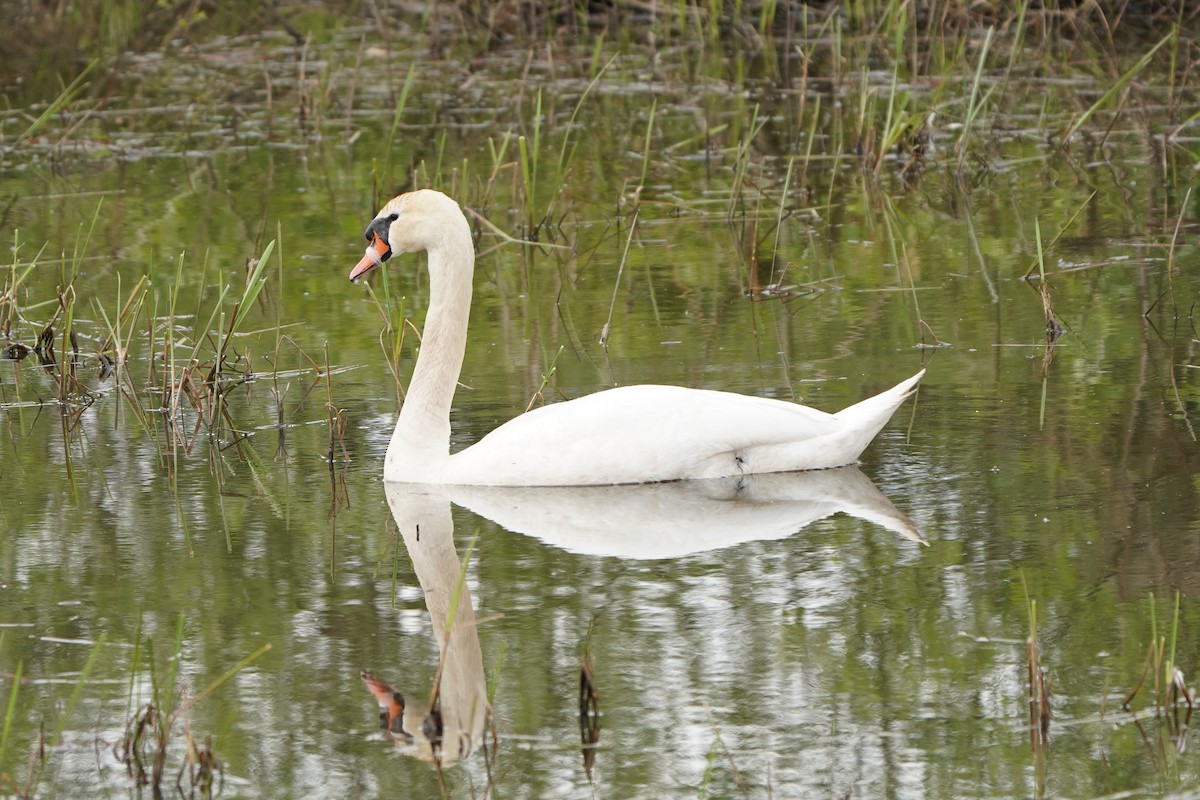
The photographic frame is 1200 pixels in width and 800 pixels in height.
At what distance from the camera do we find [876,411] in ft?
22.6

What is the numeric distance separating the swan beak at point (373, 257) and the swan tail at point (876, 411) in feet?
5.80

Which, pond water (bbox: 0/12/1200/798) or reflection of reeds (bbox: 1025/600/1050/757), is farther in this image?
pond water (bbox: 0/12/1200/798)

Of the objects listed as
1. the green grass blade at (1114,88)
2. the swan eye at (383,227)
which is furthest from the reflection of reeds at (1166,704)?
the green grass blade at (1114,88)

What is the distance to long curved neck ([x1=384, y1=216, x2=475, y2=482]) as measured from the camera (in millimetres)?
7184

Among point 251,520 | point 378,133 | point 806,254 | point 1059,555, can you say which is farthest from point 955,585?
point 378,133

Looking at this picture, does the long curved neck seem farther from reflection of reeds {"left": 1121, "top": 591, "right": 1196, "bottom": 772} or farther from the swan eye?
reflection of reeds {"left": 1121, "top": 591, "right": 1196, "bottom": 772}

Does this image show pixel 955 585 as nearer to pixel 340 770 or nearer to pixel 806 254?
pixel 340 770

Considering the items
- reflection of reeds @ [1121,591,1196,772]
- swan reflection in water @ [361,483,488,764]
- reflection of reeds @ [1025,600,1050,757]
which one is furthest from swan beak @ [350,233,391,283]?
reflection of reeds @ [1121,591,1196,772]

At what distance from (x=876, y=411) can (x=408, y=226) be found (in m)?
1.82

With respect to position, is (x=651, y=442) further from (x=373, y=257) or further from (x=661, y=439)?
(x=373, y=257)

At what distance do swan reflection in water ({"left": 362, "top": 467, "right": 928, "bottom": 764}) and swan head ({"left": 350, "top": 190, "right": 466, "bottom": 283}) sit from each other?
86 cm

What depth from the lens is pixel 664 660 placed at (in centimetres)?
514

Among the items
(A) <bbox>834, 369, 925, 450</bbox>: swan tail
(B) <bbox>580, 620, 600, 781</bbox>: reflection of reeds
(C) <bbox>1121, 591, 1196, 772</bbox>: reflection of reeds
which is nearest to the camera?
(C) <bbox>1121, 591, 1196, 772</bbox>: reflection of reeds

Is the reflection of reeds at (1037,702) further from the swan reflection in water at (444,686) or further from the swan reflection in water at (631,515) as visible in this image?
the swan reflection in water at (631,515)
